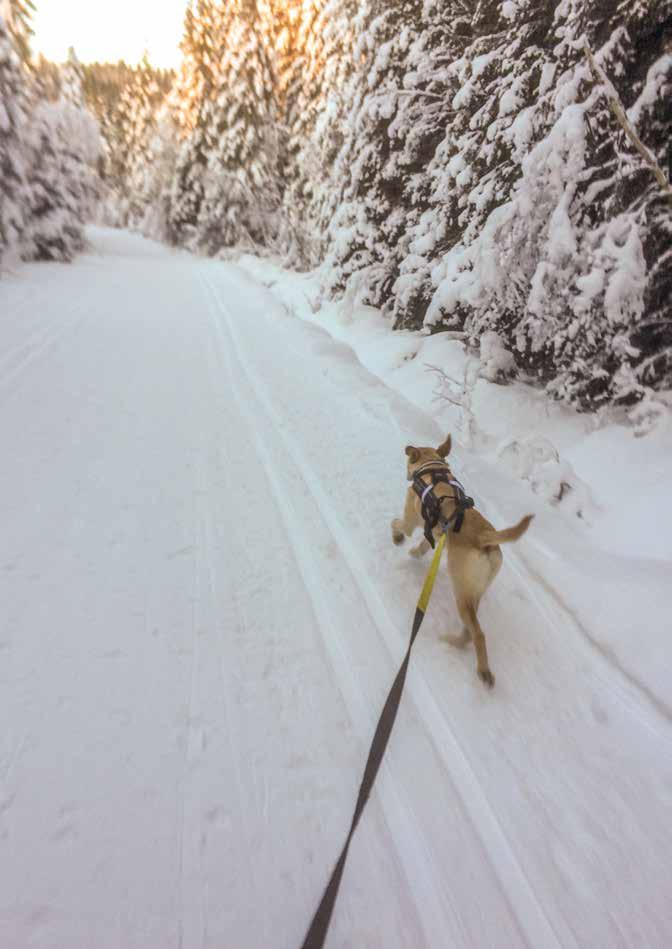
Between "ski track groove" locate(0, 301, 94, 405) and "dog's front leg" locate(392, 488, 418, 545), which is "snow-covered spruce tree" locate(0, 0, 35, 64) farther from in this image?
"dog's front leg" locate(392, 488, 418, 545)

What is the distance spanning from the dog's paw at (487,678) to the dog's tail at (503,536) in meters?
0.68

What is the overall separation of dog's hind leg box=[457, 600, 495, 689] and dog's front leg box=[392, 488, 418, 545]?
82 centimetres

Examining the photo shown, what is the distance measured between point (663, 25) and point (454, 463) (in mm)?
3689

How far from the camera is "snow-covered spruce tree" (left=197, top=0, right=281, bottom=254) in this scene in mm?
18109

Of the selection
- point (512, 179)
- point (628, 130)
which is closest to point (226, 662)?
point (628, 130)

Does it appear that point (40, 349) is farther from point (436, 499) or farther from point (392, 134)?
point (436, 499)

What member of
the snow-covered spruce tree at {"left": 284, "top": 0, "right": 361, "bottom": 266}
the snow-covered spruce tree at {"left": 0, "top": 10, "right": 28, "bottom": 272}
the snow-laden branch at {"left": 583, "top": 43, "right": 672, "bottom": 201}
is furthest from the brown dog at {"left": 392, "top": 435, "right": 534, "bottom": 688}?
the snow-covered spruce tree at {"left": 0, "top": 10, "right": 28, "bottom": 272}

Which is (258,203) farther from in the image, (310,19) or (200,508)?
(200,508)

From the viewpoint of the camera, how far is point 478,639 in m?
2.46

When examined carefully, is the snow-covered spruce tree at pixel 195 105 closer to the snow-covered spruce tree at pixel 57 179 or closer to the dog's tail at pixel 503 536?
the snow-covered spruce tree at pixel 57 179

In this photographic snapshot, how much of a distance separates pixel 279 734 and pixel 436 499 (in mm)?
1545

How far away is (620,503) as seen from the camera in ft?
11.8

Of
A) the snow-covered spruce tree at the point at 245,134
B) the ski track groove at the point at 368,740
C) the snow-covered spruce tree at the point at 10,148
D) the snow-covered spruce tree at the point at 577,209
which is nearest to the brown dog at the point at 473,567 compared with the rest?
the ski track groove at the point at 368,740

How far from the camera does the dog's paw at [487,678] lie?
2.43 meters
